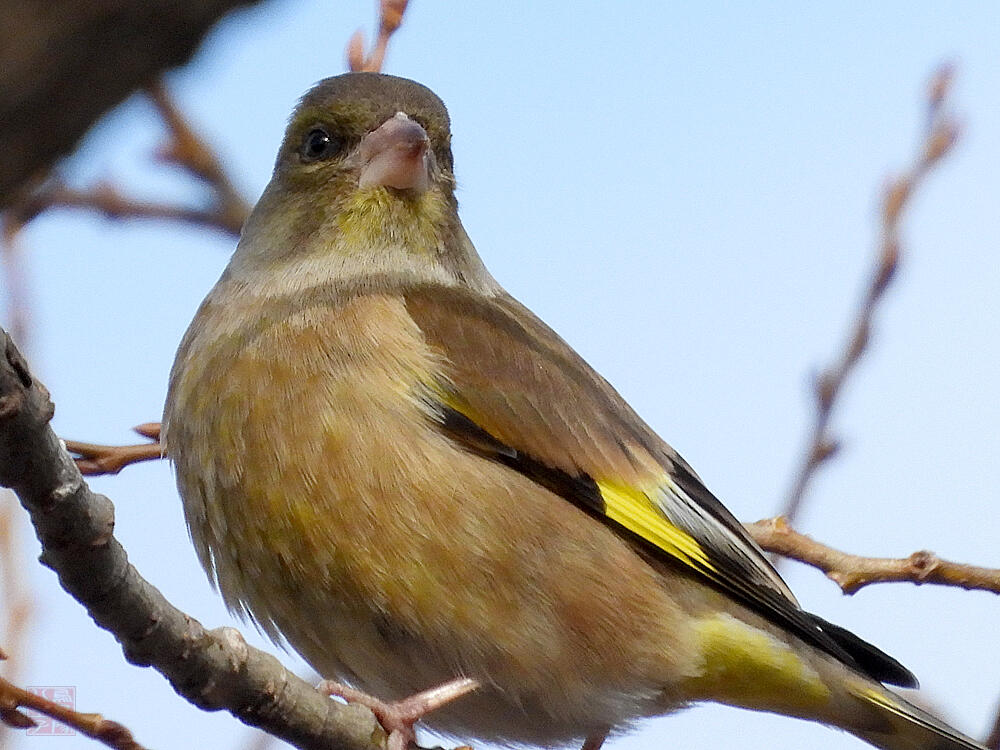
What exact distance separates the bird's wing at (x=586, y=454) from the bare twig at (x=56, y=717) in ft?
5.38

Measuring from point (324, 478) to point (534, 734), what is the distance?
117 cm

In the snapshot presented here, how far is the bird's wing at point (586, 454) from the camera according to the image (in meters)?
4.50

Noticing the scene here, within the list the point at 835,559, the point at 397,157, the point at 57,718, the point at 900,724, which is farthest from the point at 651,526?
the point at 57,718

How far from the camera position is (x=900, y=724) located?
179 inches

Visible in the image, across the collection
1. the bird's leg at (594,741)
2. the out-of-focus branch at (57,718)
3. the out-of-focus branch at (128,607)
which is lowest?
the out-of-focus branch at (57,718)

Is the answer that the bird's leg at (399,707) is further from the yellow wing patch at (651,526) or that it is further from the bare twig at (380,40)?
the bare twig at (380,40)

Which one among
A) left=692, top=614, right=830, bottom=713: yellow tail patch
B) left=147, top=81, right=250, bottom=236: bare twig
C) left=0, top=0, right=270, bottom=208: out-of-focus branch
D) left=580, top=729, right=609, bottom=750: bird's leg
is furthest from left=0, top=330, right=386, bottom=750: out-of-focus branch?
left=147, top=81, right=250, bottom=236: bare twig

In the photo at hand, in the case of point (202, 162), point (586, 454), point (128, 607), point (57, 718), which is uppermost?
point (202, 162)

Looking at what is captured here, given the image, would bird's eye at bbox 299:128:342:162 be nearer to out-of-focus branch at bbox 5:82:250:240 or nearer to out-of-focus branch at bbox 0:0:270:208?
out-of-focus branch at bbox 5:82:250:240

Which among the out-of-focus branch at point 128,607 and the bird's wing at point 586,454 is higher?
the bird's wing at point 586,454

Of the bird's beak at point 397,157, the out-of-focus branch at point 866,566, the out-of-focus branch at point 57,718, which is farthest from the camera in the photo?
the bird's beak at point 397,157

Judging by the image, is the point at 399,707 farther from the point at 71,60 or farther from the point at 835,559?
the point at 71,60

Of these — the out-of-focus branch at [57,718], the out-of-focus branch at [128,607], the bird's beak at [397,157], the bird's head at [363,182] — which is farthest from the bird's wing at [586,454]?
the out-of-focus branch at [57,718]

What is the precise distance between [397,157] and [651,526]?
161 cm
